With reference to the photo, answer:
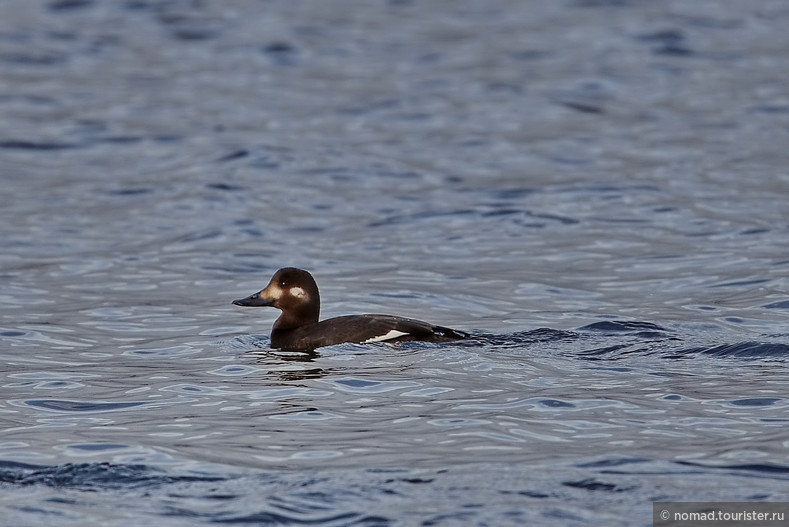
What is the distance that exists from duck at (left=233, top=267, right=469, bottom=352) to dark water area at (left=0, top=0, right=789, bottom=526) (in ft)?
0.51

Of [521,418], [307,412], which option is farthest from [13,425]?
[521,418]

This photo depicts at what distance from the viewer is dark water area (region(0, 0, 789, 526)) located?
7.21 m

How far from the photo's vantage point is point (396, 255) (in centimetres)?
1508

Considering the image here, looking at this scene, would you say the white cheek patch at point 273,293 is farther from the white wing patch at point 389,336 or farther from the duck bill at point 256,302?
the white wing patch at point 389,336

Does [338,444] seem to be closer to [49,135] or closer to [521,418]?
[521,418]

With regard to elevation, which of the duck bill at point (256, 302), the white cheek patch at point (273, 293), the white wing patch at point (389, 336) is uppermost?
the white cheek patch at point (273, 293)

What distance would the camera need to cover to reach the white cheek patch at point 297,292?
10.9 metres

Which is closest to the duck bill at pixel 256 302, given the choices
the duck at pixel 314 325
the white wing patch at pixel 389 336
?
the duck at pixel 314 325

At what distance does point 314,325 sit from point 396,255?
458cm

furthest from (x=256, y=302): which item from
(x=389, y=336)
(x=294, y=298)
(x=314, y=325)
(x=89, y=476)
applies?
(x=89, y=476)

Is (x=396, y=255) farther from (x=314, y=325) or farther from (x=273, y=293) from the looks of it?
(x=314, y=325)

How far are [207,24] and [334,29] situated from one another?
2905 mm

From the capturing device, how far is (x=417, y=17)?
30.5 meters

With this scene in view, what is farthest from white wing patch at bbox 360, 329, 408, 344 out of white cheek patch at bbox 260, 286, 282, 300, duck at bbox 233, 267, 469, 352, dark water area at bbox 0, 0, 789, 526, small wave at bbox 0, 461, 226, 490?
small wave at bbox 0, 461, 226, 490
